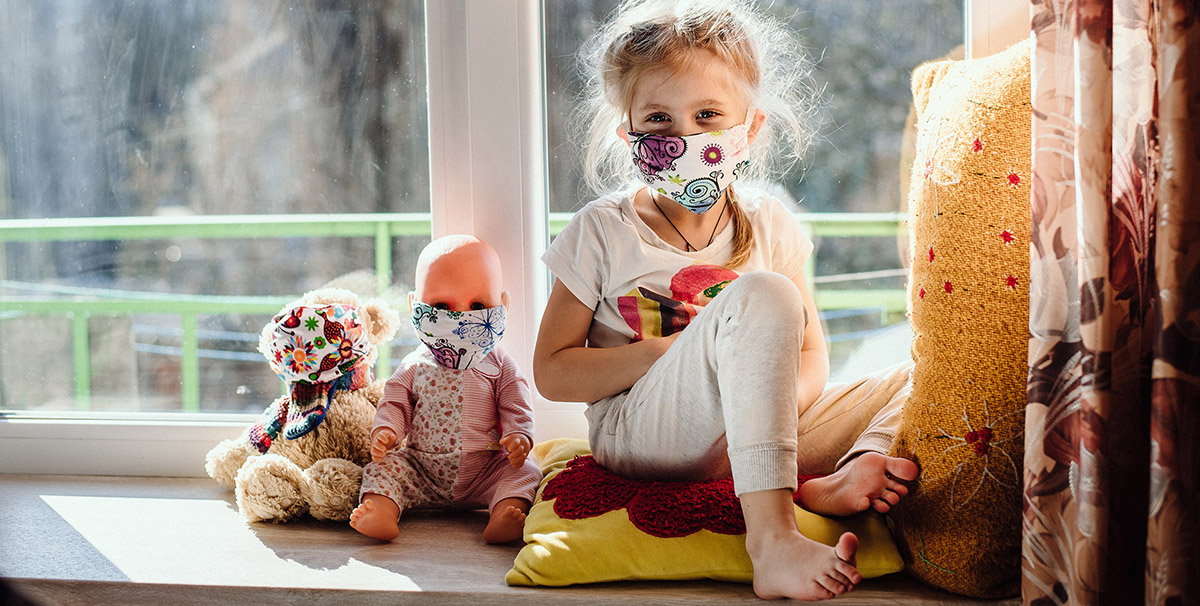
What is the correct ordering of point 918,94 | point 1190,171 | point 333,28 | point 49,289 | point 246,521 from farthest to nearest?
point 49,289 → point 333,28 → point 246,521 → point 918,94 → point 1190,171

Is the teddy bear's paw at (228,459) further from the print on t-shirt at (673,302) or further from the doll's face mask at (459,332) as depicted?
the print on t-shirt at (673,302)

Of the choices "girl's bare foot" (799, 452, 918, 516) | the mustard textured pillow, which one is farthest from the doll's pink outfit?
the mustard textured pillow

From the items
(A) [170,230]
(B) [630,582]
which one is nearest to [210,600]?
(B) [630,582]

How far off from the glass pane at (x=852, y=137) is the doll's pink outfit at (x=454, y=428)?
1.26 ft

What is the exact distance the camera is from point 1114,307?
0.89 m

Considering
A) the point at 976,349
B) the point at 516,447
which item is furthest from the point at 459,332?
the point at 976,349

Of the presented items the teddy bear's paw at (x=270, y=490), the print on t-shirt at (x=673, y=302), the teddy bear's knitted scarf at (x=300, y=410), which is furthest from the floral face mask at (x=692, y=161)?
the teddy bear's paw at (x=270, y=490)

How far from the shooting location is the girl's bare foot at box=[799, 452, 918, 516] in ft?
3.42

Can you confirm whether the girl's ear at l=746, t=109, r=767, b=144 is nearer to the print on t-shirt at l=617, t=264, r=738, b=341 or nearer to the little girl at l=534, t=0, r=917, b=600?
the little girl at l=534, t=0, r=917, b=600

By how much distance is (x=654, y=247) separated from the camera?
4.28 feet

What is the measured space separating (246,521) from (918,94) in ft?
3.89

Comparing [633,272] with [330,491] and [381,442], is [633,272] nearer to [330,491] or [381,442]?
[381,442]

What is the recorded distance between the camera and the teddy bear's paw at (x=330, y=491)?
1.33 m

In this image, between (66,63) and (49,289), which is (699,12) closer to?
(66,63)
